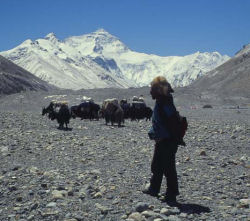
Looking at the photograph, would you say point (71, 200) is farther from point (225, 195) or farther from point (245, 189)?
point (245, 189)

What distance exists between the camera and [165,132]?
734 centimetres

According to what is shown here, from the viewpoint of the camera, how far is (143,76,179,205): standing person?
7.31 meters

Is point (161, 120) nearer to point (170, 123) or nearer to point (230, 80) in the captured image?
point (170, 123)

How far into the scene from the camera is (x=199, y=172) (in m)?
10.1

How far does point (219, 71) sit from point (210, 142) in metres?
137

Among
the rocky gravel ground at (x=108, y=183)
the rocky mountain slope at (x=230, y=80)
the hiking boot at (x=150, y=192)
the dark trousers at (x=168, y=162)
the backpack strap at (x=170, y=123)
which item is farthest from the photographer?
the rocky mountain slope at (x=230, y=80)

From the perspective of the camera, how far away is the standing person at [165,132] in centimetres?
731

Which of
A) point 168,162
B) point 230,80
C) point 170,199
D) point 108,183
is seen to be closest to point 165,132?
point 168,162

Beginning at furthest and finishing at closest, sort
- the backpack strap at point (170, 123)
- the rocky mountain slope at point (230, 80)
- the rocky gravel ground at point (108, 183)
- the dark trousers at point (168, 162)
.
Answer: the rocky mountain slope at point (230, 80), the dark trousers at point (168, 162), the backpack strap at point (170, 123), the rocky gravel ground at point (108, 183)

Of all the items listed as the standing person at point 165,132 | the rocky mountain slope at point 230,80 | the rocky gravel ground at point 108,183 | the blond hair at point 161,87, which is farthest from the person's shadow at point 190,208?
the rocky mountain slope at point 230,80

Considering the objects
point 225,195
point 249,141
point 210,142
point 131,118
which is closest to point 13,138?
point 210,142

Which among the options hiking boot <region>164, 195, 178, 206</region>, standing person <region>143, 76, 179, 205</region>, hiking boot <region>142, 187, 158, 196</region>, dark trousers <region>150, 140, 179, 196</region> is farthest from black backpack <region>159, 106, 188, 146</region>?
hiking boot <region>142, 187, 158, 196</region>

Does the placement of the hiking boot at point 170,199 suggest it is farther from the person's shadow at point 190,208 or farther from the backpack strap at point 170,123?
the backpack strap at point 170,123

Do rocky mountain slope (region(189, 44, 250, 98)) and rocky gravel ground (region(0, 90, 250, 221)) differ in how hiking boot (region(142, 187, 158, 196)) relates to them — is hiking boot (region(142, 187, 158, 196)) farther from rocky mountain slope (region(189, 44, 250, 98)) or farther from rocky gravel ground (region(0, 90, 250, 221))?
rocky mountain slope (region(189, 44, 250, 98))
